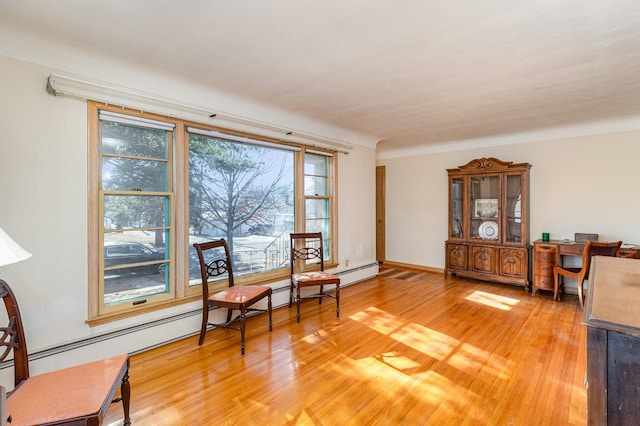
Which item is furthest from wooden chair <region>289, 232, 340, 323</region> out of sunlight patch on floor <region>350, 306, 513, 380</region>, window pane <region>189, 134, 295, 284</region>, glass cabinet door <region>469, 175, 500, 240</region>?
glass cabinet door <region>469, 175, 500, 240</region>

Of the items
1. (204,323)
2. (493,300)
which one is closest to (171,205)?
(204,323)

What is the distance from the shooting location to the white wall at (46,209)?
6.59 ft

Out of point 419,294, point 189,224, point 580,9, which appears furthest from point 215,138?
point 419,294

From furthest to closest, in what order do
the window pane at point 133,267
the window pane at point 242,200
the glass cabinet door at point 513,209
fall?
1. the glass cabinet door at point 513,209
2. the window pane at point 242,200
3. the window pane at point 133,267

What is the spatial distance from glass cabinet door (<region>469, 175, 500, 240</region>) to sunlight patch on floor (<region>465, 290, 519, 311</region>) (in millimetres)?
1037

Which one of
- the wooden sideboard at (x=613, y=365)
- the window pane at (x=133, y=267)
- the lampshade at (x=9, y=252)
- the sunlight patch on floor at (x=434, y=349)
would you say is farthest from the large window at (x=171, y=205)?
the wooden sideboard at (x=613, y=365)

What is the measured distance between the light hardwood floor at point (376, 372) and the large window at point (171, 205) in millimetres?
607

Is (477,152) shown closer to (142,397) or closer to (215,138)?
(215,138)

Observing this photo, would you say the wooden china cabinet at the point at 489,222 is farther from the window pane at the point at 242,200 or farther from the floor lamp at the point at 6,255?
the floor lamp at the point at 6,255

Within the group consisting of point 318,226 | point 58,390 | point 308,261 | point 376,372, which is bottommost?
point 376,372

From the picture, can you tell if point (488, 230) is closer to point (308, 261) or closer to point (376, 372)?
point (308, 261)

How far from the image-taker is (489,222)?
16.1 feet

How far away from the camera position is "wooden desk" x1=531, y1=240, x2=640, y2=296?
4.02m

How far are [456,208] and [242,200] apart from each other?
12.4 feet
